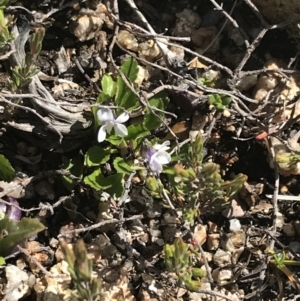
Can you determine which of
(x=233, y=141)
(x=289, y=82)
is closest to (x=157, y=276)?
(x=233, y=141)

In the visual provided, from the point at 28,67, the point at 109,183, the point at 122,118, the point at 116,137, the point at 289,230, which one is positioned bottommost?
the point at 289,230

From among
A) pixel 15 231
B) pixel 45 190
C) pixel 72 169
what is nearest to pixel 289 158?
pixel 72 169

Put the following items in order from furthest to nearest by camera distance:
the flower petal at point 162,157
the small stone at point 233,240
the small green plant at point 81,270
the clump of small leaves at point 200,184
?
the small stone at point 233,240 < the flower petal at point 162,157 < the clump of small leaves at point 200,184 < the small green plant at point 81,270

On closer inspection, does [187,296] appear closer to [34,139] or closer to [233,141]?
[233,141]

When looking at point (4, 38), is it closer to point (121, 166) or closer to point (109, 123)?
point (109, 123)

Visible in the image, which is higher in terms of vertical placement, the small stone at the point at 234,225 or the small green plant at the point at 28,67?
the small green plant at the point at 28,67

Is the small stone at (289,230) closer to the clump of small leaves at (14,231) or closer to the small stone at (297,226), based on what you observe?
the small stone at (297,226)

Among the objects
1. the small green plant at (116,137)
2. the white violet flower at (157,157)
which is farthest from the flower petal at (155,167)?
the small green plant at (116,137)
